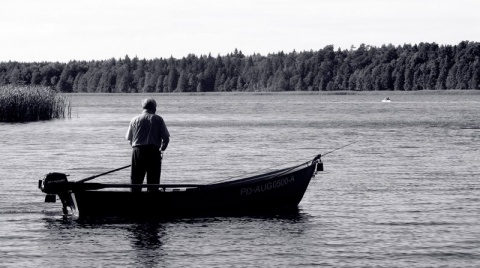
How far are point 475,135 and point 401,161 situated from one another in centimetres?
1771

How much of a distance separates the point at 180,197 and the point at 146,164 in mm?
833

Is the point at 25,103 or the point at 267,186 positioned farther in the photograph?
the point at 25,103

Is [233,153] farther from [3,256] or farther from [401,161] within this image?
[3,256]

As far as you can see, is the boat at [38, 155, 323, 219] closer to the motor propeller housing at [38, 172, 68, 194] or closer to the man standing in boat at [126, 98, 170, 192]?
the motor propeller housing at [38, 172, 68, 194]

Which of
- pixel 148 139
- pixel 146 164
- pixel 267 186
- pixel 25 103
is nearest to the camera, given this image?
pixel 148 139

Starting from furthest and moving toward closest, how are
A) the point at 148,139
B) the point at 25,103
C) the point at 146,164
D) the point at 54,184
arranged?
the point at 25,103 → the point at 146,164 → the point at 148,139 → the point at 54,184

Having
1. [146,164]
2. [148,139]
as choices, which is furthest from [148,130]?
[146,164]

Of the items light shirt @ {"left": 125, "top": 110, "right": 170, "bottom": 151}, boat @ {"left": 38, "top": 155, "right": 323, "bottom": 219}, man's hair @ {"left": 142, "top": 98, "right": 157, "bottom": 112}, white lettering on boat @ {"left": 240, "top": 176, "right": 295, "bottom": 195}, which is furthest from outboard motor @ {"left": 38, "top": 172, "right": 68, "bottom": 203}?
white lettering on boat @ {"left": 240, "top": 176, "right": 295, "bottom": 195}

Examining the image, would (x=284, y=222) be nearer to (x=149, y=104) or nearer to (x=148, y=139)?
(x=148, y=139)

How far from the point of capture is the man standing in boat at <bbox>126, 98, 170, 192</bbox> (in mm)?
15945

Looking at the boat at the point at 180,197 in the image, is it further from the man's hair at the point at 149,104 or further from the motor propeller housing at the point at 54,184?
the man's hair at the point at 149,104

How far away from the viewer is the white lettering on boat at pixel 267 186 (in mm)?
16734

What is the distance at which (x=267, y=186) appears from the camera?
17.0 meters

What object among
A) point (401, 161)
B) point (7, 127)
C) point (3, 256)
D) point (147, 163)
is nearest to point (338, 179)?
point (401, 161)
